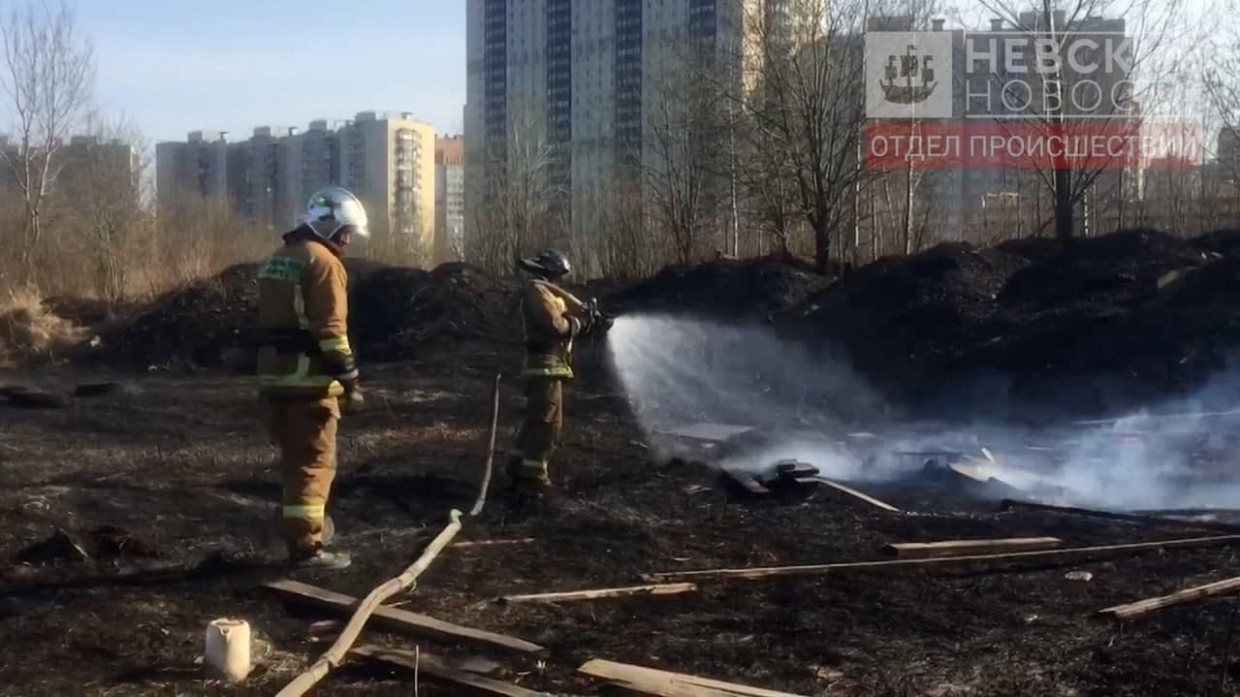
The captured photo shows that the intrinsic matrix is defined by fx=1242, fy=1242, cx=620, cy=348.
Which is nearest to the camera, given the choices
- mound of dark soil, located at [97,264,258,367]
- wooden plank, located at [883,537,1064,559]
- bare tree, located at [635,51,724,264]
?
wooden plank, located at [883,537,1064,559]

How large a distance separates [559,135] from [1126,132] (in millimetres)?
26201

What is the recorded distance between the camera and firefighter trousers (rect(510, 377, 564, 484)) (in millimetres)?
8422

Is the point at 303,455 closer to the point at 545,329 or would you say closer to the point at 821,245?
the point at 545,329

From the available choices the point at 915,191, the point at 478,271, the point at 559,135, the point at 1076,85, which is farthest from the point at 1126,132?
the point at 559,135

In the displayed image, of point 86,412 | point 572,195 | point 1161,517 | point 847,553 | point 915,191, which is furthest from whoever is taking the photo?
point 572,195

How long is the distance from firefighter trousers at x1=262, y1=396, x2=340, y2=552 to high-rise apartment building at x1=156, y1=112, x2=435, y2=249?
55.1 m

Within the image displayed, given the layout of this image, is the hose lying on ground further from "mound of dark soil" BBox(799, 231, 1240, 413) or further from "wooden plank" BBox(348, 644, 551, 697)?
"mound of dark soil" BBox(799, 231, 1240, 413)

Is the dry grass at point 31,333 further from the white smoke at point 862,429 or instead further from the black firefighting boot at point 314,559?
the black firefighting boot at point 314,559

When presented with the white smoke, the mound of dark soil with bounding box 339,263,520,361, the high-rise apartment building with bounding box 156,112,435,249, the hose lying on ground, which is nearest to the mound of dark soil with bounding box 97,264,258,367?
the mound of dark soil with bounding box 339,263,520,361

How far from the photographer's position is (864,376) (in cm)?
1666

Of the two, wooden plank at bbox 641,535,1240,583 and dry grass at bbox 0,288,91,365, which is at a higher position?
dry grass at bbox 0,288,91,365

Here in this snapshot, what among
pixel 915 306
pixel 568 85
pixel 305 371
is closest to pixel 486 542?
pixel 305 371

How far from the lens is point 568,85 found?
4425cm

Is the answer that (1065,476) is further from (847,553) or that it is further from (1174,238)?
(1174,238)
